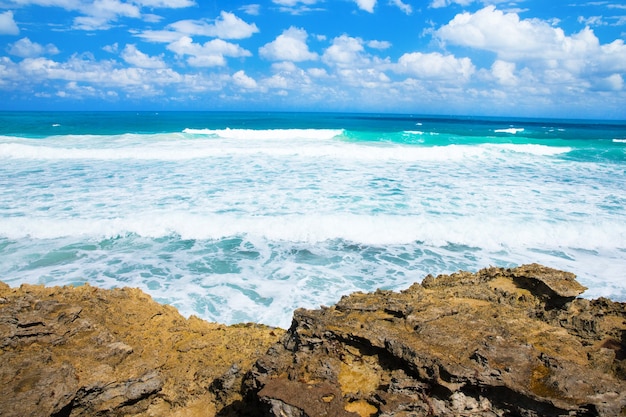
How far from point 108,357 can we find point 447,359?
8.84 feet

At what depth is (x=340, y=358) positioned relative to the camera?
297cm

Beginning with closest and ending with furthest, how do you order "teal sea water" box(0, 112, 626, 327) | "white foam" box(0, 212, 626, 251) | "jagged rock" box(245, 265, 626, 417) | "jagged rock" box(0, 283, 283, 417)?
"jagged rock" box(245, 265, 626, 417) < "jagged rock" box(0, 283, 283, 417) < "teal sea water" box(0, 112, 626, 327) < "white foam" box(0, 212, 626, 251)

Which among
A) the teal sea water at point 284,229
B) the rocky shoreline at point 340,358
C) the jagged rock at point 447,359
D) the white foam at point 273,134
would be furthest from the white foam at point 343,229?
the white foam at point 273,134

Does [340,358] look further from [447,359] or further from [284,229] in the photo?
[284,229]

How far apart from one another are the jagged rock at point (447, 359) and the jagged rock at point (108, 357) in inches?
23.4

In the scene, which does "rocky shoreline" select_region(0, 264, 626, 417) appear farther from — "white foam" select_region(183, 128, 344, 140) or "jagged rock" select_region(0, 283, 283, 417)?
"white foam" select_region(183, 128, 344, 140)

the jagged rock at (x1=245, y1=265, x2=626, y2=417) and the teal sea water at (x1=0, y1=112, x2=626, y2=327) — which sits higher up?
the jagged rock at (x1=245, y1=265, x2=626, y2=417)

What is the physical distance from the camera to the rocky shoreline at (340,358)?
8.35 ft

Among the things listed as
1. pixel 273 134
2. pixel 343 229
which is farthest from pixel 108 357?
pixel 273 134

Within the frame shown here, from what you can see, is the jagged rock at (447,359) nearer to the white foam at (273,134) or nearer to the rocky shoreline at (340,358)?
the rocky shoreline at (340,358)

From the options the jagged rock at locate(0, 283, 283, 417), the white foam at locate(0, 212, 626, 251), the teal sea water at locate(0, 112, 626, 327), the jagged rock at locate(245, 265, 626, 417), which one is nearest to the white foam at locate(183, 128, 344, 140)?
the teal sea water at locate(0, 112, 626, 327)

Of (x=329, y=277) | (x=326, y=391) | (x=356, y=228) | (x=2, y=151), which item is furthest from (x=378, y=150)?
(x=326, y=391)

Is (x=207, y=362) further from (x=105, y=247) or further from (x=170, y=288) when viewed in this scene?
(x=105, y=247)

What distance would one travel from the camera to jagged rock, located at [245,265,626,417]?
250cm
